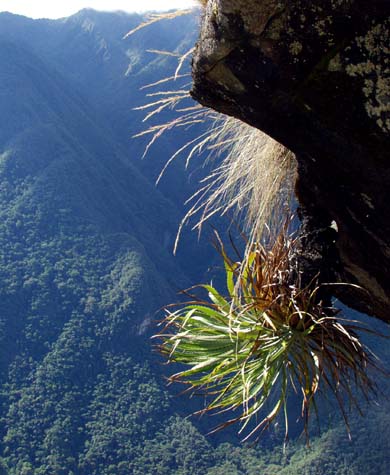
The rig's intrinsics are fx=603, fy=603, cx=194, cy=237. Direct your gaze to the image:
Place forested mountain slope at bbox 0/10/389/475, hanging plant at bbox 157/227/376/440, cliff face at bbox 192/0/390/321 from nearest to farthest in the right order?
1. cliff face at bbox 192/0/390/321
2. hanging plant at bbox 157/227/376/440
3. forested mountain slope at bbox 0/10/389/475

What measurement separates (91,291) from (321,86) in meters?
44.3

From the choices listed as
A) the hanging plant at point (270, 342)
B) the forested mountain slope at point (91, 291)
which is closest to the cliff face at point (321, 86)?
the hanging plant at point (270, 342)

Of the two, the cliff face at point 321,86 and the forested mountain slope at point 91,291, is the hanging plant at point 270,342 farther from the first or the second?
the forested mountain slope at point 91,291

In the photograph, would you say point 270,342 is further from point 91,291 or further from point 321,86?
point 91,291

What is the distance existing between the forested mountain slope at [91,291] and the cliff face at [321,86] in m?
16.9

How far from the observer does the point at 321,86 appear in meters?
1.13

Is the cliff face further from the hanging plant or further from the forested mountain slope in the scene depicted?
the forested mountain slope

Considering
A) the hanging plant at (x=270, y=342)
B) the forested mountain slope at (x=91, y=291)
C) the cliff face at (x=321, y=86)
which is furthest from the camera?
the forested mountain slope at (x=91, y=291)

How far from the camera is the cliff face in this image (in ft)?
3.52

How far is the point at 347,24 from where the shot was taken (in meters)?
1.08

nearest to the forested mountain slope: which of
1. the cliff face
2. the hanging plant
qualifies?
the hanging plant

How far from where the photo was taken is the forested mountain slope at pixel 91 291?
109 feet

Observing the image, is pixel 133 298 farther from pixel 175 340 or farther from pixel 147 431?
pixel 175 340

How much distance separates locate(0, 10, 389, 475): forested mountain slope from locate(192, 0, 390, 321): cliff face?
16.9 m
